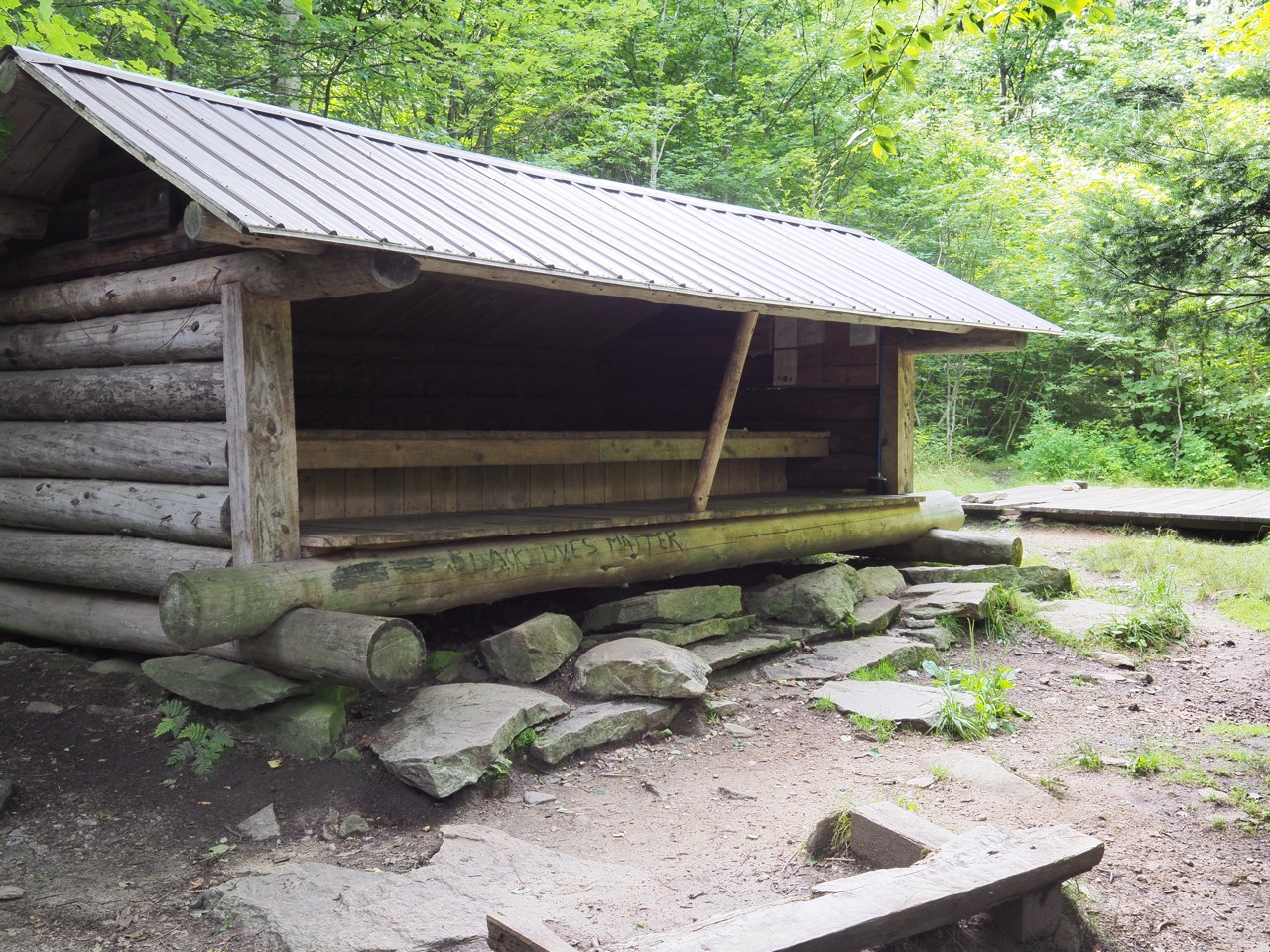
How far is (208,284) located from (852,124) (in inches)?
659

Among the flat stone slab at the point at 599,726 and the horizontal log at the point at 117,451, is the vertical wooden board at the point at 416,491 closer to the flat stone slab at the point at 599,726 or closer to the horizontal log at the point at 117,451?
the horizontal log at the point at 117,451

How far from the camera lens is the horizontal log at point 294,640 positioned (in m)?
4.45

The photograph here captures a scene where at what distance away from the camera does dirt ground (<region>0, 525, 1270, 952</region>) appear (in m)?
3.46

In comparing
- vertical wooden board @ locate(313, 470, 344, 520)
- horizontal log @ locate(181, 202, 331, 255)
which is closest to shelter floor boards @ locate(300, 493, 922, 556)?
vertical wooden board @ locate(313, 470, 344, 520)

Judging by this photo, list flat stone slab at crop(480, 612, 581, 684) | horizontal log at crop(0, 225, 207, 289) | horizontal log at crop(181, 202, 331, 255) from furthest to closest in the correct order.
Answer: flat stone slab at crop(480, 612, 581, 684) → horizontal log at crop(0, 225, 207, 289) → horizontal log at crop(181, 202, 331, 255)

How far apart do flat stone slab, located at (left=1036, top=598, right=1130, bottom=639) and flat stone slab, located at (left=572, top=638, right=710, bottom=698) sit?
3506 mm

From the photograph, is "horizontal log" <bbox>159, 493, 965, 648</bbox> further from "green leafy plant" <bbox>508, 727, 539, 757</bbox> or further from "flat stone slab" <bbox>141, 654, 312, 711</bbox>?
"green leafy plant" <bbox>508, 727, 539, 757</bbox>

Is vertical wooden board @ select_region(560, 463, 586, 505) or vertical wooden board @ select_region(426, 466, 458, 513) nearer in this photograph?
vertical wooden board @ select_region(426, 466, 458, 513)

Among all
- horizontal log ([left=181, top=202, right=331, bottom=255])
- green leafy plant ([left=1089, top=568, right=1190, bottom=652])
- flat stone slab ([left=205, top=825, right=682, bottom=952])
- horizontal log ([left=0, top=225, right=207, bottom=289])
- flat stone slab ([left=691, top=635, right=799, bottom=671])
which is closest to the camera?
flat stone slab ([left=205, top=825, right=682, bottom=952])

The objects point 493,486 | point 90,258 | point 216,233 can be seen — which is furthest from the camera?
point 493,486

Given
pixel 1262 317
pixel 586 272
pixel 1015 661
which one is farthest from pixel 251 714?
pixel 1262 317

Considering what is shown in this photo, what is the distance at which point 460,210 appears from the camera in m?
5.50

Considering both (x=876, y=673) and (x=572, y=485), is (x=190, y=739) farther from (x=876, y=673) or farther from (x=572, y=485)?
(x=876, y=673)

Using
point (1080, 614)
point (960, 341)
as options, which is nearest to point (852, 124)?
point (960, 341)
